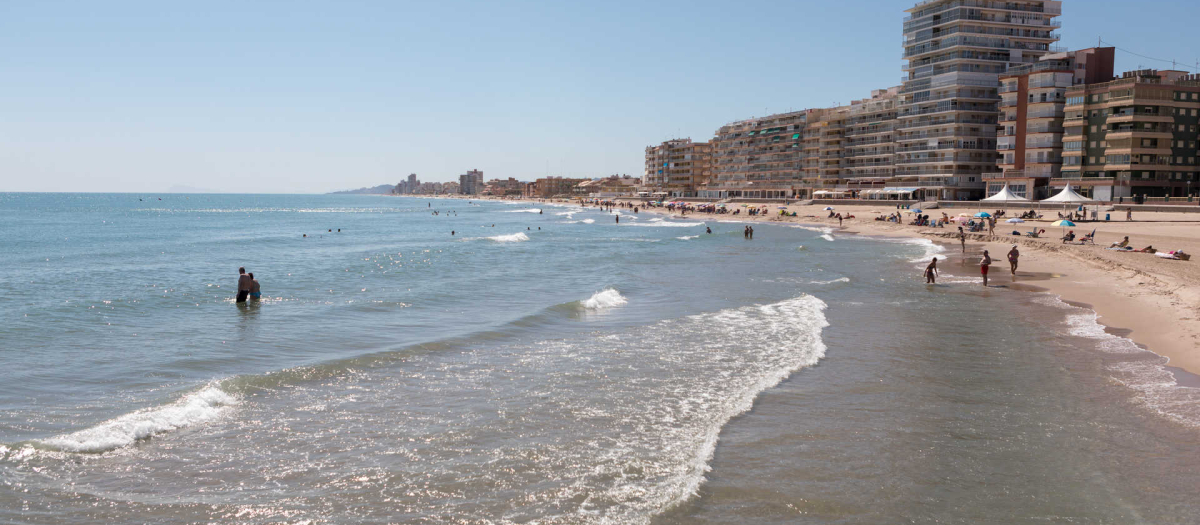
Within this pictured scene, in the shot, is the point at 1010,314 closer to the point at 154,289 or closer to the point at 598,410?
the point at 598,410

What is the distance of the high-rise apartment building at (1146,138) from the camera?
224 feet

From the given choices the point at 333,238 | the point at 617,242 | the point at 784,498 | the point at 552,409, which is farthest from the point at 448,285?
the point at 333,238

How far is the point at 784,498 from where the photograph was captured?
844 cm

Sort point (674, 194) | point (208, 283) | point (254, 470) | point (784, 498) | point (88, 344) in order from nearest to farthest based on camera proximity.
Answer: point (784, 498), point (254, 470), point (88, 344), point (208, 283), point (674, 194)

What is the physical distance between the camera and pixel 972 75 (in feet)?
302

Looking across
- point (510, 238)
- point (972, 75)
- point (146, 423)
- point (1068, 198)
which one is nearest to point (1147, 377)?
point (146, 423)

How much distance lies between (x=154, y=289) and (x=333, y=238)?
122 ft

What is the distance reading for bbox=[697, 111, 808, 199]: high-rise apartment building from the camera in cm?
13525

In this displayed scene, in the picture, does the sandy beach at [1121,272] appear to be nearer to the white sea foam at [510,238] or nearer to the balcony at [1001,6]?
the white sea foam at [510,238]

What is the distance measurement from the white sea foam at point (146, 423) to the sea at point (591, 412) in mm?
46

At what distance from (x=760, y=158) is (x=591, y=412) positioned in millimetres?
139310

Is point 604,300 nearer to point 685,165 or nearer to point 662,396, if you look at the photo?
point 662,396

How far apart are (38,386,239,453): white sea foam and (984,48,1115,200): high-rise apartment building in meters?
82.6

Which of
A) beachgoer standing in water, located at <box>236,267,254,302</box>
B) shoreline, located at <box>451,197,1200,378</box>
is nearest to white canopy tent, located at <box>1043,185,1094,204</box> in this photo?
shoreline, located at <box>451,197,1200,378</box>
